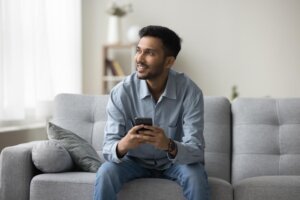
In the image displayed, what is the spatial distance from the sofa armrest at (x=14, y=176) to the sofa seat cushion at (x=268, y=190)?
40.9 inches

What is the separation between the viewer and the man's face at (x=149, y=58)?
2.48 metres

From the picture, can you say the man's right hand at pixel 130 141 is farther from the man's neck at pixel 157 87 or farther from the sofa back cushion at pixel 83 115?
the sofa back cushion at pixel 83 115

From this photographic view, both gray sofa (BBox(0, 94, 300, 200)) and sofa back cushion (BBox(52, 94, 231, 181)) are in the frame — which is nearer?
gray sofa (BBox(0, 94, 300, 200))

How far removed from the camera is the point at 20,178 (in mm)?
2549

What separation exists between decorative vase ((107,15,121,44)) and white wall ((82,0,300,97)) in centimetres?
37

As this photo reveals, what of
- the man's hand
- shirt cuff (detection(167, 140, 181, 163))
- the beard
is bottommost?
shirt cuff (detection(167, 140, 181, 163))

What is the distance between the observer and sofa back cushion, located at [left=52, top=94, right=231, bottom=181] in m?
2.83

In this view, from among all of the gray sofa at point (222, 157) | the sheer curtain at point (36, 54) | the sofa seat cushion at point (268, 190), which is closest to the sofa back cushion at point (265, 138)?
the gray sofa at point (222, 157)

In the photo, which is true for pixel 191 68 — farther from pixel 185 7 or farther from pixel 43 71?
pixel 43 71

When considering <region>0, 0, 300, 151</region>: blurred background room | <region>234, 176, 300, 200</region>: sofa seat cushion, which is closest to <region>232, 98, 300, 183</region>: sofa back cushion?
<region>234, 176, 300, 200</region>: sofa seat cushion

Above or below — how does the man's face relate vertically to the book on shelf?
above

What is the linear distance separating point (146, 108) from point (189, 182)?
445mm

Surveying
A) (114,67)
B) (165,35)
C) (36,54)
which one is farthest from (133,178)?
(114,67)

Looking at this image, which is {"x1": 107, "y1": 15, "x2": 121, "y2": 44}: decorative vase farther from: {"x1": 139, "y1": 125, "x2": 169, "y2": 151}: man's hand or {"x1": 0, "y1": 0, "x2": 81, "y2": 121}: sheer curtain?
{"x1": 139, "y1": 125, "x2": 169, "y2": 151}: man's hand
